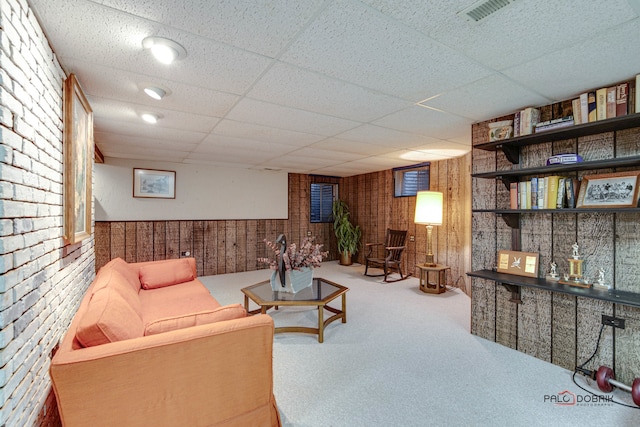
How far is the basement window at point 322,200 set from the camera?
713cm

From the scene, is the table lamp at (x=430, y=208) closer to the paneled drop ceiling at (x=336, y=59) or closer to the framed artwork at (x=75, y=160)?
the paneled drop ceiling at (x=336, y=59)

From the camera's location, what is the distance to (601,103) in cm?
207

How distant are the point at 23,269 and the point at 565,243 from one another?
346 centimetres

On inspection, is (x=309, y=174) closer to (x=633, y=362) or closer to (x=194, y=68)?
(x=194, y=68)

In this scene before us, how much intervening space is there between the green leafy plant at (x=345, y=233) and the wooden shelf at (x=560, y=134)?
4.01 meters

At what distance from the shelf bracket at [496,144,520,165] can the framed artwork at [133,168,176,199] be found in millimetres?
5161

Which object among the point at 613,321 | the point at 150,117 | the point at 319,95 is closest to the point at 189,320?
the point at 319,95

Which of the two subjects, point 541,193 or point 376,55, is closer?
point 376,55

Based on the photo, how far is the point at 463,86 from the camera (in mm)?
2092

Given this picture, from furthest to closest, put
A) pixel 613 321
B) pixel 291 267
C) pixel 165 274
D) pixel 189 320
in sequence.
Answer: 1. pixel 165 274
2. pixel 291 267
3. pixel 613 321
4. pixel 189 320

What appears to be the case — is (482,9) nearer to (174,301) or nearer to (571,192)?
(571,192)

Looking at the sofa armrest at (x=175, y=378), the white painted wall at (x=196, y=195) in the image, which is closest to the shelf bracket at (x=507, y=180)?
the sofa armrest at (x=175, y=378)

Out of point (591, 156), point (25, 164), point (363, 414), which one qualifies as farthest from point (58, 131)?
point (591, 156)

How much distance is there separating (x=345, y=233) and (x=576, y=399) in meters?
4.87
